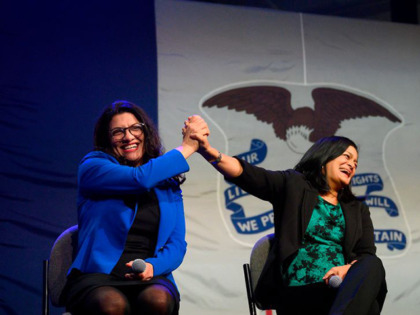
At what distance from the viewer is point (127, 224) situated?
2.14m

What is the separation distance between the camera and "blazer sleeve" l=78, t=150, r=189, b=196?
6.97ft

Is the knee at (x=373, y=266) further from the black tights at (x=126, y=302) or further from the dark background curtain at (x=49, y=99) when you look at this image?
the dark background curtain at (x=49, y=99)

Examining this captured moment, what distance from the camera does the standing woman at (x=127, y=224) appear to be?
1971mm

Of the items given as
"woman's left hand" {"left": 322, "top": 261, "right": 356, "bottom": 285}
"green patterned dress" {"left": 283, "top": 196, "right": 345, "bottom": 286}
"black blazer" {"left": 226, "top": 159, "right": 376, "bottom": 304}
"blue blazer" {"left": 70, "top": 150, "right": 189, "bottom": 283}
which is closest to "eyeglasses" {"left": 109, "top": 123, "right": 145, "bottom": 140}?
"blue blazer" {"left": 70, "top": 150, "right": 189, "bottom": 283}

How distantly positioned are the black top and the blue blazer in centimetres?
3

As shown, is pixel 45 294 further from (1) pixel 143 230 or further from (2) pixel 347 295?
(2) pixel 347 295

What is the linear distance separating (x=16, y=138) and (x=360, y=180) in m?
2.34

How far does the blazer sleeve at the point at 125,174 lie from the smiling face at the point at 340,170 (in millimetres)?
661

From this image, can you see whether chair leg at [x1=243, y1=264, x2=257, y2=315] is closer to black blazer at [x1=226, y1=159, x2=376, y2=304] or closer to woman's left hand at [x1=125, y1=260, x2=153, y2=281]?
black blazer at [x1=226, y1=159, x2=376, y2=304]

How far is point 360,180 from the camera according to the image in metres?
4.20

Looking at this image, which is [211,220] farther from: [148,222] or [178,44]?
[148,222]

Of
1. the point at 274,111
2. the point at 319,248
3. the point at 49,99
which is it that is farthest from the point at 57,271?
the point at 274,111

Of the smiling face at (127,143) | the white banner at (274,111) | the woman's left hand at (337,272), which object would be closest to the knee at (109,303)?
the smiling face at (127,143)

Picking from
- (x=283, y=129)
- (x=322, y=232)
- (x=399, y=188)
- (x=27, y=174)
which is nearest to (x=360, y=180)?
(x=399, y=188)
